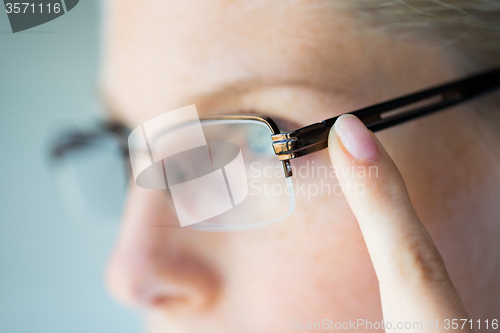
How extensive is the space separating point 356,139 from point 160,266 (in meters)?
0.33

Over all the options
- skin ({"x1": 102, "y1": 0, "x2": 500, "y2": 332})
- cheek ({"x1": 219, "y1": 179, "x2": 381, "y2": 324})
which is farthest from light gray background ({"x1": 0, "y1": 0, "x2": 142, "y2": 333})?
cheek ({"x1": 219, "y1": 179, "x2": 381, "y2": 324})

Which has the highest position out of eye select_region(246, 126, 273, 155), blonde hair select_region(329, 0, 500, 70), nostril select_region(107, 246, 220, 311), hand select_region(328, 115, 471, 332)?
blonde hair select_region(329, 0, 500, 70)

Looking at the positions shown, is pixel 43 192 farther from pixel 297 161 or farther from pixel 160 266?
pixel 297 161

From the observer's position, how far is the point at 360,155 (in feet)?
1.28

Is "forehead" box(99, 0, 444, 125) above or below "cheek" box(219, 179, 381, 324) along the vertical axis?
above

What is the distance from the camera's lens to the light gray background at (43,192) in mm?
375

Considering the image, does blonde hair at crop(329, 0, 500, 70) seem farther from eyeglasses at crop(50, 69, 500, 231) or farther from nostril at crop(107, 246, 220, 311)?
nostril at crop(107, 246, 220, 311)

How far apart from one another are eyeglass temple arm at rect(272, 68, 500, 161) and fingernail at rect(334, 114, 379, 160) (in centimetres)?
2

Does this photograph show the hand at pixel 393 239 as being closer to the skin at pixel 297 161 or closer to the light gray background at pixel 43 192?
the skin at pixel 297 161

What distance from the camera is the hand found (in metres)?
0.36

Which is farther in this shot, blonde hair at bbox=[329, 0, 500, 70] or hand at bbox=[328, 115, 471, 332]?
blonde hair at bbox=[329, 0, 500, 70]

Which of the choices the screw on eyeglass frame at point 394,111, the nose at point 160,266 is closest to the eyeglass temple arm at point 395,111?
the screw on eyeglass frame at point 394,111

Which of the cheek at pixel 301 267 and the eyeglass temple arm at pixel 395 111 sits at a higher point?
the eyeglass temple arm at pixel 395 111

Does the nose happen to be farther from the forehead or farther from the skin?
the forehead
